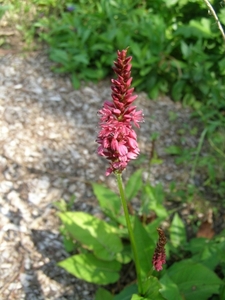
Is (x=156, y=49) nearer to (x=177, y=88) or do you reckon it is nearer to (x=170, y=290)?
(x=177, y=88)

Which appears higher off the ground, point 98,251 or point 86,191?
point 98,251

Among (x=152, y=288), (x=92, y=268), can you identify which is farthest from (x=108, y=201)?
(x=152, y=288)

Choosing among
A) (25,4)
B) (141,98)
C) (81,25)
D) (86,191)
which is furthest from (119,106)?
(25,4)

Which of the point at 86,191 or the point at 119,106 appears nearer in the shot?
the point at 119,106

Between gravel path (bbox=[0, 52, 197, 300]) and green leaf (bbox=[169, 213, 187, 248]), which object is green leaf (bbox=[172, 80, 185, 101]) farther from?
green leaf (bbox=[169, 213, 187, 248])

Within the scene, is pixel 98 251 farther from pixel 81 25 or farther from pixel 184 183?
pixel 81 25

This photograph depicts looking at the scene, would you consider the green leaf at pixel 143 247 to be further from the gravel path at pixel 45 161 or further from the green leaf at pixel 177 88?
the green leaf at pixel 177 88

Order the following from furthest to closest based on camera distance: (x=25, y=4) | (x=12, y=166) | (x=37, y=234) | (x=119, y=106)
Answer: (x=25, y=4), (x=12, y=166), (x=37, y=234), (x=119, y=106)

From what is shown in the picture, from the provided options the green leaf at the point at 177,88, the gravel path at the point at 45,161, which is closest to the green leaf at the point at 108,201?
the gravel path at the point at 45,161
